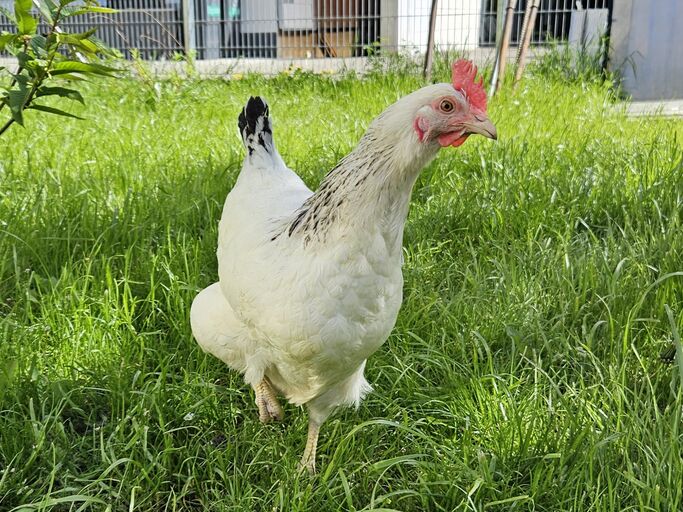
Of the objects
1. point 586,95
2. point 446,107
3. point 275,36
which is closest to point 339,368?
point 446,107

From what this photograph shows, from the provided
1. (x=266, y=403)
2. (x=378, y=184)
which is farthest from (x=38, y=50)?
(x=266, y=403)

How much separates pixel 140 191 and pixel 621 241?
91.6 inches

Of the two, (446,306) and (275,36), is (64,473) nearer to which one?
(446,306)

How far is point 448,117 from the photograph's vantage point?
1601 millimetres

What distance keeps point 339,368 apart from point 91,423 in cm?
85

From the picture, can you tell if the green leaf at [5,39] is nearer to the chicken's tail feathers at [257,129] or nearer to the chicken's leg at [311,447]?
the chicken's tail feathers at [257,129]

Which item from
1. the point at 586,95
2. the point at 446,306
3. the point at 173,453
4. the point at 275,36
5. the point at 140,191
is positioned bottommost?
the point at 173,453

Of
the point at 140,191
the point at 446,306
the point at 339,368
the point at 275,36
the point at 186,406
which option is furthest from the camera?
the point at 275,36

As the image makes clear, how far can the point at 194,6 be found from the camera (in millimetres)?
8789

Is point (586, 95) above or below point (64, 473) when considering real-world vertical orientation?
above

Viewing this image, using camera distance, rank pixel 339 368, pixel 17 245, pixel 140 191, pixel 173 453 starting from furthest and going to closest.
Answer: pixel 140 191
pixel 17 245
pixel 173 453
pixel 339 368

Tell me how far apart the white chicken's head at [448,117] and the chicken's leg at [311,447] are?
101 cm

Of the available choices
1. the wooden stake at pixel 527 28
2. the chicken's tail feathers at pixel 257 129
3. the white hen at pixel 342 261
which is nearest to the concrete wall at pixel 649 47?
the wooden stake at pixel 527 28

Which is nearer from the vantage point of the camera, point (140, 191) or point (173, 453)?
point (173, 453)
